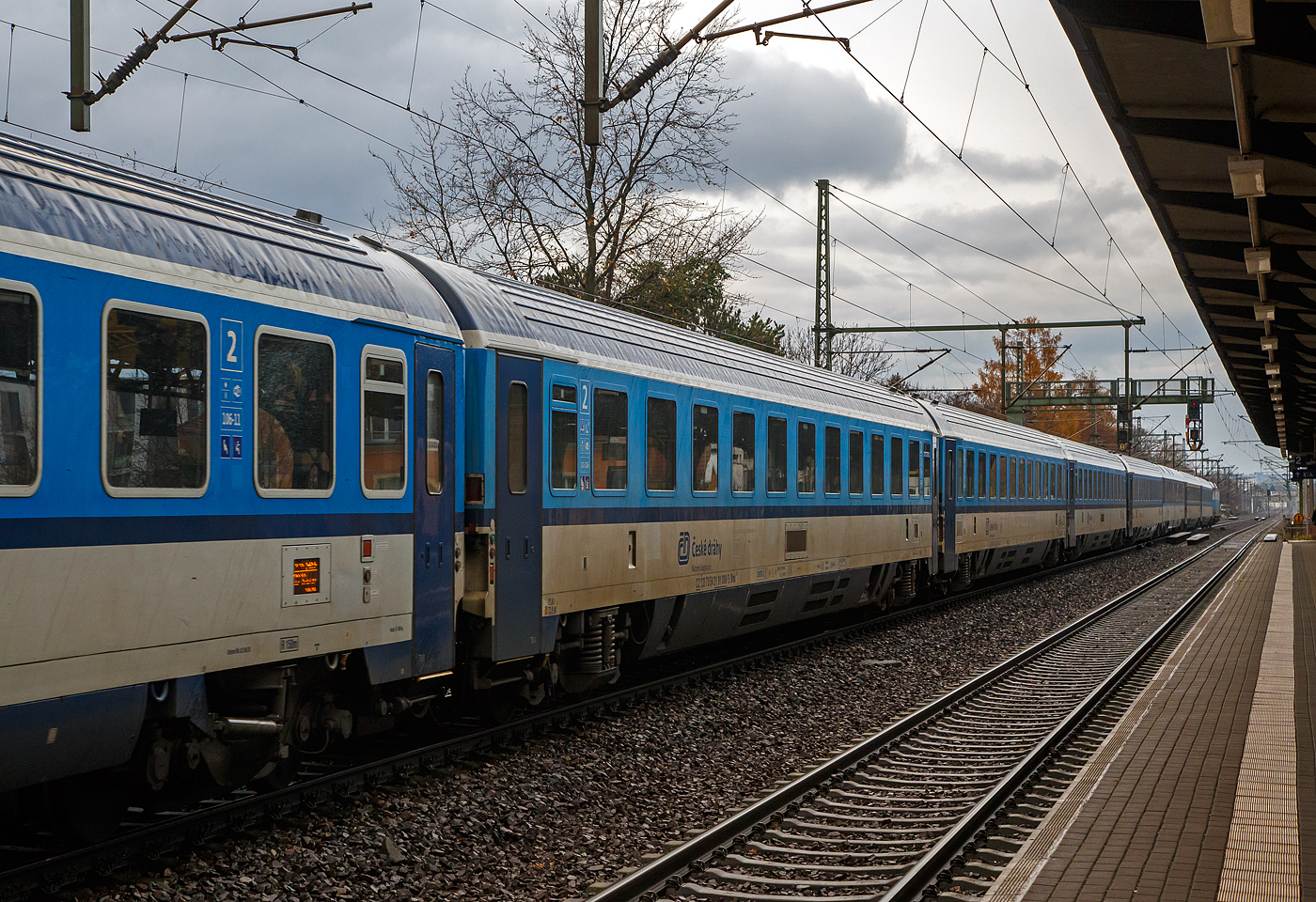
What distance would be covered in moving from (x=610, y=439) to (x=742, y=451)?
3.00m

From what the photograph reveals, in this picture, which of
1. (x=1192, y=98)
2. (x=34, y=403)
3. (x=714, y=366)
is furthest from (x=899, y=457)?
(x=34, y=403)

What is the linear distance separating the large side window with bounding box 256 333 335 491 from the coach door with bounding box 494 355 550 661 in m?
1.91

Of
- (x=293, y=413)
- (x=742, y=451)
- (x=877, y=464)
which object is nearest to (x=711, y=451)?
(x=742, y=451)

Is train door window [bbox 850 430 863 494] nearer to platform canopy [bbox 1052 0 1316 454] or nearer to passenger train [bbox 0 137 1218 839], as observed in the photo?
passenger train [bbox 0 137 1218 839]

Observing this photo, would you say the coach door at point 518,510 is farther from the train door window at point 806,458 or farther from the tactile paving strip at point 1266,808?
the train door window at point 806,458

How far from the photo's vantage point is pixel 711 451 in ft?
41.7

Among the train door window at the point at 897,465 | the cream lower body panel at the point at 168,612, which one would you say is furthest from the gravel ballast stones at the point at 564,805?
the train door window at the point at 897,465

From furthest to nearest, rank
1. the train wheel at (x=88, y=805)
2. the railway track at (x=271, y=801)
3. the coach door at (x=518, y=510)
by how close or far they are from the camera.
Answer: the coach door at (x=518, y=510)
the train wheel at (x=88, y=805)
the railway track at (x=271, y=801)

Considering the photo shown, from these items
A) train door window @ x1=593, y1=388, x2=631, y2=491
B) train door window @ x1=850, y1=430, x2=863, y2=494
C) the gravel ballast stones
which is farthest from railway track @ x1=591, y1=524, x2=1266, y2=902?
train door window @ x1=850, y1=430, x2=863, y2=494

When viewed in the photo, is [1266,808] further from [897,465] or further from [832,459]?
[897,465]

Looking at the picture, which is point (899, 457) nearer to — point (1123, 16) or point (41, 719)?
point (1123, 16)

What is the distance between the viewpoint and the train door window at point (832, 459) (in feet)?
51.7

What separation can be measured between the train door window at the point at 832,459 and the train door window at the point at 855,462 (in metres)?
0.51

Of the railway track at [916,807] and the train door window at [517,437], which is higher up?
the train door window at [517,437]
